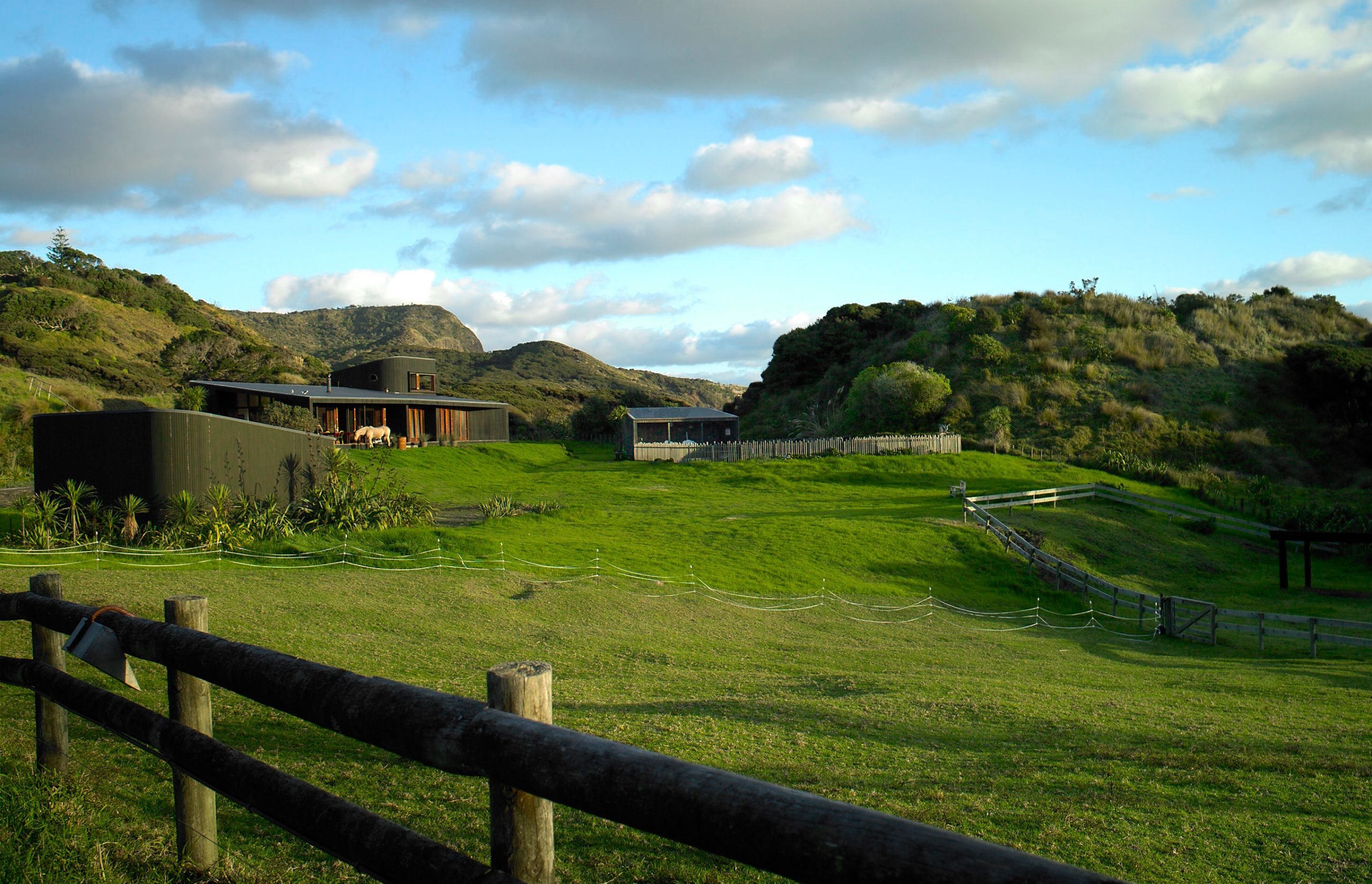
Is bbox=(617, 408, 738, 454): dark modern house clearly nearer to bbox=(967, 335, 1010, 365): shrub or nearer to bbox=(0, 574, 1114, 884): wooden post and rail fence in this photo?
bbox=(967, 335, 1010, 365): shrub

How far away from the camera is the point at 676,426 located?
54688 millimetres

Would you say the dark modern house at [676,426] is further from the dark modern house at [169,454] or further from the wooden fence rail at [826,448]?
the dark modern house at [169,454]

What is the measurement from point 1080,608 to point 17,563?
77.9 ft

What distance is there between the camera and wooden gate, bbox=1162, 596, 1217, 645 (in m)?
17.5

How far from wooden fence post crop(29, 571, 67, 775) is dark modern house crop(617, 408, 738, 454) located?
46898 mm

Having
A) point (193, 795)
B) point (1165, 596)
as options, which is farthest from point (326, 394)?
point (193, 795)

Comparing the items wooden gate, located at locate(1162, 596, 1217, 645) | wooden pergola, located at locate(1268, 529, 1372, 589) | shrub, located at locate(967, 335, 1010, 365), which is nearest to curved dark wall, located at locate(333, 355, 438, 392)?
shrub, located at locate(967, 335, 1010, 365)

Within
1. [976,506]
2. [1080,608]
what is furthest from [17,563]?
[976,506]

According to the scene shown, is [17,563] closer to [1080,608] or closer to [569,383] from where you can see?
[1080,608]

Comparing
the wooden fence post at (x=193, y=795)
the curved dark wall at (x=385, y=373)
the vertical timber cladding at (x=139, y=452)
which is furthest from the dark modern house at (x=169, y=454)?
the curved dark wall at (x=385, y=373)

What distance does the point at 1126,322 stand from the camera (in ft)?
200

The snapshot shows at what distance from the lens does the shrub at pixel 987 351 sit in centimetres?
5759

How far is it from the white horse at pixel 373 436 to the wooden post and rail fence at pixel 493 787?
43.0 metres

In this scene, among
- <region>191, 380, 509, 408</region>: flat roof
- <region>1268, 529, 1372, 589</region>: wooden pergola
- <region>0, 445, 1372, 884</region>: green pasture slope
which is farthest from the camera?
<region>191, 380, 509, 408</region>: flat roof
